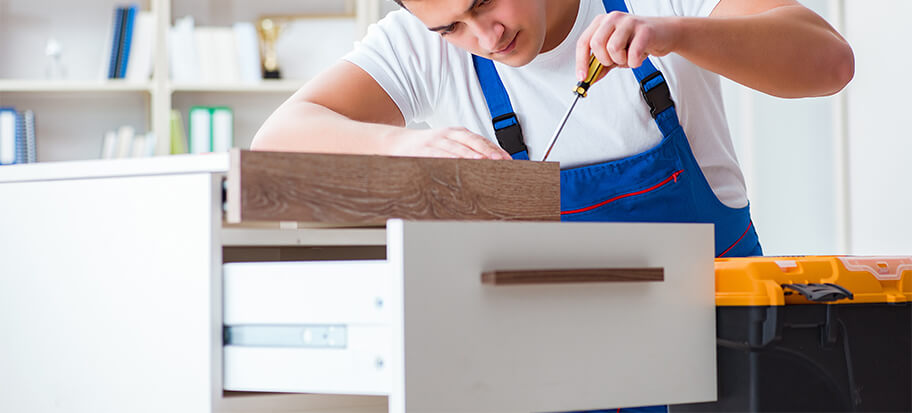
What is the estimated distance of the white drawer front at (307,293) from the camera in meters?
0.68

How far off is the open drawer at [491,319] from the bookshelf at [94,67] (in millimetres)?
2216

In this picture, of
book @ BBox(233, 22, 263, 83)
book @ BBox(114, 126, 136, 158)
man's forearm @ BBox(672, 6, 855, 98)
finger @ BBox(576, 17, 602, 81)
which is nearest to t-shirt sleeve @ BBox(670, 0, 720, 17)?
man's forearm @ BBox(672, 6, 855, 98)

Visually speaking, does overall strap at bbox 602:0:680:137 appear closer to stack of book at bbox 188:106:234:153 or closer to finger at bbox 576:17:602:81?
finger at bbox 576:17:602:81

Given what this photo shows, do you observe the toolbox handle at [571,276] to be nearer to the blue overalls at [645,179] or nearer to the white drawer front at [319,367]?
the white drawer front at [319,367]

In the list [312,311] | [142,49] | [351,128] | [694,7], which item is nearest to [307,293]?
[312,311]

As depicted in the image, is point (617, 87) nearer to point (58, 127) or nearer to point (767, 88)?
point (767, 88)

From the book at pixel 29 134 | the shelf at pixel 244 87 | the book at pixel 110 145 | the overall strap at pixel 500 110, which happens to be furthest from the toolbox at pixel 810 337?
the book at pixel 29 134

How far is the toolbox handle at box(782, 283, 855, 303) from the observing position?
782 millimetres

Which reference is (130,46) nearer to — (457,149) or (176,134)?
(176,134)

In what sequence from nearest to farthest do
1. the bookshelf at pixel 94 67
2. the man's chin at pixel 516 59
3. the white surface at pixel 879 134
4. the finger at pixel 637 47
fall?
the finger at pixel 637 47, the man's chin at pixel 516 59, the white surface at pixel 879 134, the bookshelf at pixel 94 67

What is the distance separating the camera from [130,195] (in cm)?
78

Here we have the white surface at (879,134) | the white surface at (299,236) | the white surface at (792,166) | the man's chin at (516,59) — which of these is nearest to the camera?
the white surface at (299,236)

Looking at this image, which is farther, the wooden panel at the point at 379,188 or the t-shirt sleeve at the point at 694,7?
the t-shirt sleeve at the point at 694,7

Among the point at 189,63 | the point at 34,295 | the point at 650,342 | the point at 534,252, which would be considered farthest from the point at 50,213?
the point at 189,63
